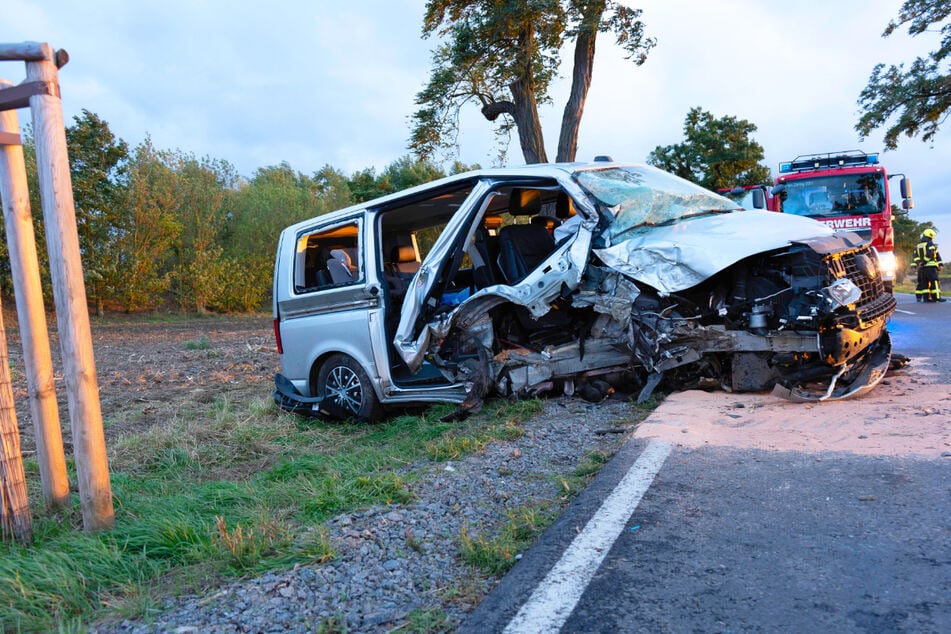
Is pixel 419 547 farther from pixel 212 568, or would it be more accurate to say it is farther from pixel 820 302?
pixel 820 302

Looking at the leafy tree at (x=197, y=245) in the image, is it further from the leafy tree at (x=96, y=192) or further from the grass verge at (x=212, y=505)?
the grass verge at (x=212, y=505)

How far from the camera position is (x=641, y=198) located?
546 cm

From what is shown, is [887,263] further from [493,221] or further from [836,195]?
[493,221]

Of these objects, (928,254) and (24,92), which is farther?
(928,254)

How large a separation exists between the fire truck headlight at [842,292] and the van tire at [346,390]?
373cm

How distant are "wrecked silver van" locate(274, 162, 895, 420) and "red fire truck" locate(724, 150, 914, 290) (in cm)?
819

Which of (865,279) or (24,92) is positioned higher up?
(24,92)

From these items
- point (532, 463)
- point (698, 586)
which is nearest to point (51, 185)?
point (532, 463)

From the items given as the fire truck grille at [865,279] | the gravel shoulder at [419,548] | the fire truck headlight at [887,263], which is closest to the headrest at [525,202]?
the gravel shoulder at [419,548]

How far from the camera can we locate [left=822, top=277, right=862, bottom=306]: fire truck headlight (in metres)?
4.43

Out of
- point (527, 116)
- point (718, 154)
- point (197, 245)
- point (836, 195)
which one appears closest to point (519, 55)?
point (527, 116)

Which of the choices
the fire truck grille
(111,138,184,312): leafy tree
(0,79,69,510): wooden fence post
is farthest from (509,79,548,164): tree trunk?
(111,138,184,312): leafy tree

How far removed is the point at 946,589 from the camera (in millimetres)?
2156

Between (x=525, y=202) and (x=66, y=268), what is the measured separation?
4072 mm
